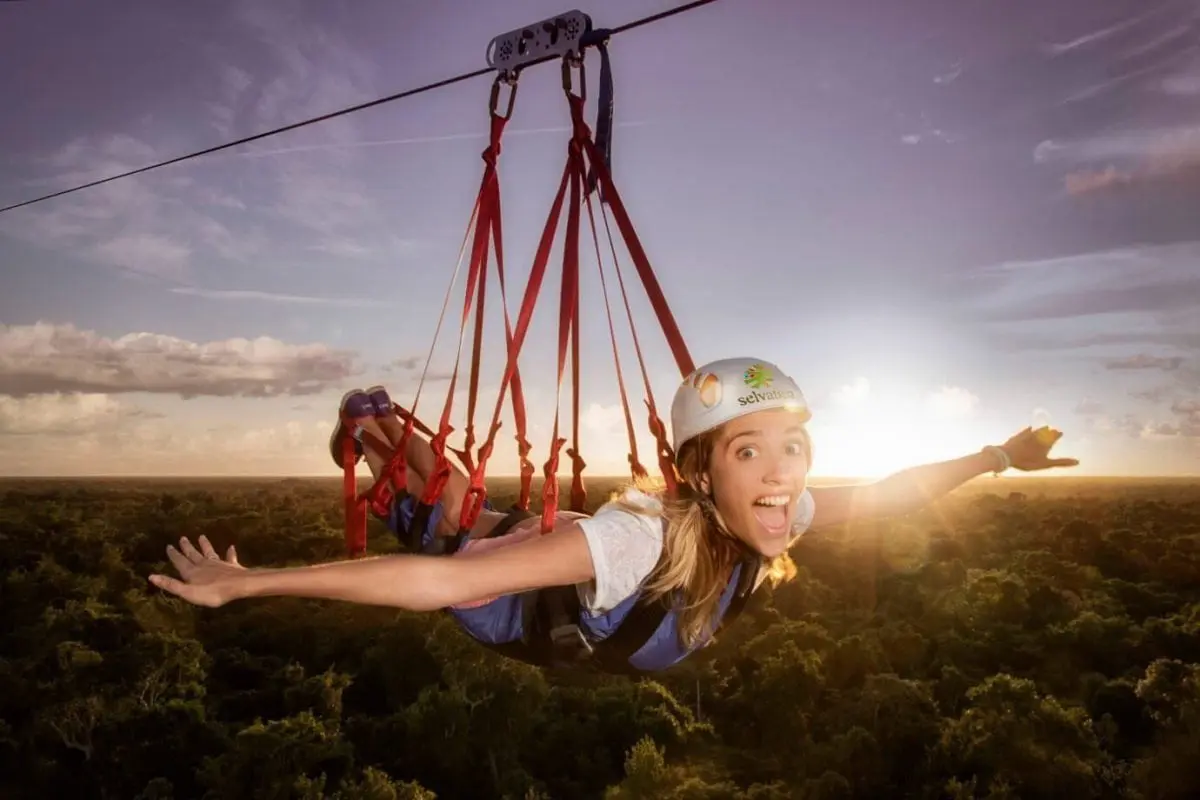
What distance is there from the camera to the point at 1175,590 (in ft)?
182

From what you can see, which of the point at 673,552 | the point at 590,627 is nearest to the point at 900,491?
the point at 673,552

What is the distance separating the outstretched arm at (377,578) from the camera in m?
2.23

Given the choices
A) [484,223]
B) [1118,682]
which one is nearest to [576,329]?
[484,223]

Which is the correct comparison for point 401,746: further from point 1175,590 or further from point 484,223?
point 1175,590

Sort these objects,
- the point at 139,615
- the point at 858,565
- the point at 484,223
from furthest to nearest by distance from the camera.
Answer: the point at 858,565
the point at 139,615
the point at 484,223

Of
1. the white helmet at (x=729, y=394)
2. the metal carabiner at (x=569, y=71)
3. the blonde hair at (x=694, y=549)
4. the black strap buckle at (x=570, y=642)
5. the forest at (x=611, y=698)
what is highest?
the metal carabiner at (x=569, y=71)

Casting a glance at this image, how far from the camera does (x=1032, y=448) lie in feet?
11.4

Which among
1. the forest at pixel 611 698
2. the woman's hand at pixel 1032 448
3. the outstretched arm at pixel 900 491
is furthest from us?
the forest at pixel 611 698

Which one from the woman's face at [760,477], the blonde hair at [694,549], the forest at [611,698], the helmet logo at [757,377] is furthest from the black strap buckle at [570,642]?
the forest at [611,698]

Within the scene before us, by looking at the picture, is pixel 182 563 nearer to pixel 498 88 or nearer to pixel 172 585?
pixel 172 585

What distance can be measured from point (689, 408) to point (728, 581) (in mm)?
629

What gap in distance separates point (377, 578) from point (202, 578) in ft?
1.47

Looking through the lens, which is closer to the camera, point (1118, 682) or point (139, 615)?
point (1118, 682)

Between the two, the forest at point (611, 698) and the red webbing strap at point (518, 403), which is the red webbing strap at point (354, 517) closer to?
the red webbing strap at point (518, 403)
